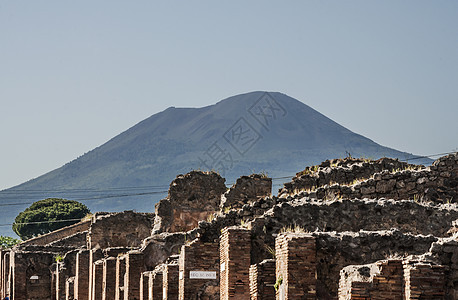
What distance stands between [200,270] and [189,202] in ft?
59.5

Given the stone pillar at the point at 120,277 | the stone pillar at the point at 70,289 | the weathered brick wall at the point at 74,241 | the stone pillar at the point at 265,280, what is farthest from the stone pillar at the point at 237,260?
the weathered brick wall at the point at 74,241

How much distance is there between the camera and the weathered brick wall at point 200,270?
27.3 metres

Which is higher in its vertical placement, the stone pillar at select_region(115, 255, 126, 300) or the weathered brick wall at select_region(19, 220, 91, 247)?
the weathered brick wall at select_region(19, 220, 91, 247)

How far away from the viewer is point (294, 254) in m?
19.5

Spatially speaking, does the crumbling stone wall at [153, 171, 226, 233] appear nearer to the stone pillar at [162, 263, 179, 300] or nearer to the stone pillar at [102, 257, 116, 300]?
the stone pillar at [102, 257, 116, 300]

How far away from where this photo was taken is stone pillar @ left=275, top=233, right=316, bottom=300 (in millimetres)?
19438

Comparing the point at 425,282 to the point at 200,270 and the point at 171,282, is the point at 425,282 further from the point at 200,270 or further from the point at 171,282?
the point at 171,282

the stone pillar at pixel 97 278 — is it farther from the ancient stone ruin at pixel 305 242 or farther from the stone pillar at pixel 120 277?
the stone pillar at pixel 120 277

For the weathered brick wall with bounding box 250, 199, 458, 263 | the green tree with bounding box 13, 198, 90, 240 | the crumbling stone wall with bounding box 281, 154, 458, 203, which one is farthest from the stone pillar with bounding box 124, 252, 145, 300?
the green tree with bounding box 13, 198, 90, 240

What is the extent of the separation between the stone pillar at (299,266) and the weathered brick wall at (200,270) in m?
7.92

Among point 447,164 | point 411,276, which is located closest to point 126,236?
point 447,164

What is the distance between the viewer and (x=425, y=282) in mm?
15844

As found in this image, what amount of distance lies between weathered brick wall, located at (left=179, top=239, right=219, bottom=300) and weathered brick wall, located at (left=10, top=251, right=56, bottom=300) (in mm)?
36489

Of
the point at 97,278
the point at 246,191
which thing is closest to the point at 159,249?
the point at 246,191
